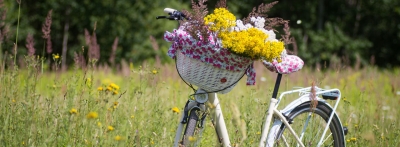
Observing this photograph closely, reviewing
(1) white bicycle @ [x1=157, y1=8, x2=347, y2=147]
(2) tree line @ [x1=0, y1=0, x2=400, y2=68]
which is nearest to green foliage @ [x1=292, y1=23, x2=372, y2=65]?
(2) tree line @ [x1=0, y1=0, x2=400, y2=68]

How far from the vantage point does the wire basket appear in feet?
10.1

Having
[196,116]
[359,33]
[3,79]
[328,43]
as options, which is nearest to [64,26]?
[328,43]

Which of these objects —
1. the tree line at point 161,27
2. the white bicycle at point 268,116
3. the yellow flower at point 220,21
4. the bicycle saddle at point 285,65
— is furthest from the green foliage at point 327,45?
the yellow flower at point 220,21

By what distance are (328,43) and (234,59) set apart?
19476 mm

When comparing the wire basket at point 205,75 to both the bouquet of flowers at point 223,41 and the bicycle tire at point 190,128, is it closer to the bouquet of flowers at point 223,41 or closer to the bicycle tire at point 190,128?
the bouquet of flowers at point 223,41

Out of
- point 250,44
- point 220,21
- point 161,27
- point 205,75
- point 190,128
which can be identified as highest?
point 161,27

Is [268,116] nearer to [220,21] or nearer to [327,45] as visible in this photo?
[220,21]

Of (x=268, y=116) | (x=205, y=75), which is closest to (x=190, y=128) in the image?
(x=205, y=75)

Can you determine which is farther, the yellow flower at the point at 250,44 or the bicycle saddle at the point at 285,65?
the bicycle saddle at the point at 285,65

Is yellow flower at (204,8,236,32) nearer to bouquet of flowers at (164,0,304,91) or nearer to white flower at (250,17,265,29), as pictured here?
bouquet of flowers at (164,0,304,91)

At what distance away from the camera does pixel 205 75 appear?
3.07 metres

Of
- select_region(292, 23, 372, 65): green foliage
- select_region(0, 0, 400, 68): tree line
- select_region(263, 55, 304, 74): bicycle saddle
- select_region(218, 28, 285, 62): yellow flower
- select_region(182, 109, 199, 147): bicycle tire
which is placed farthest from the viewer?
select_region(292, 23, 372, 65): green foliage

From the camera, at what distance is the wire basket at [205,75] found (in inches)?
121

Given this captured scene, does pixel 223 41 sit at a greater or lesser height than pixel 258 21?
lesser
